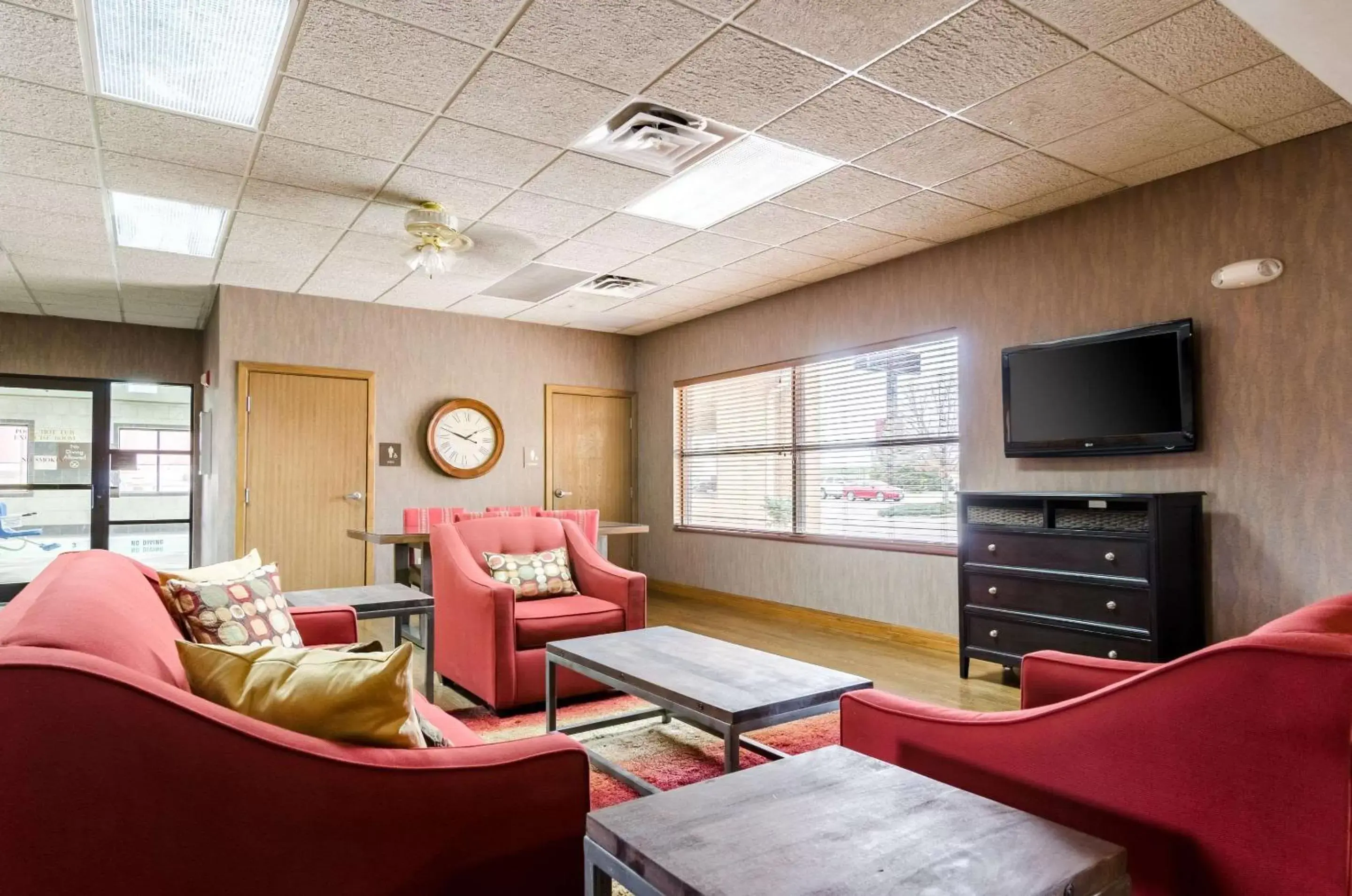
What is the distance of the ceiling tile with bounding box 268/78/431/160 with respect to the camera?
293cm

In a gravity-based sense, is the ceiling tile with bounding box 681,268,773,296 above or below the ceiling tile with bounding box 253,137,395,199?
below

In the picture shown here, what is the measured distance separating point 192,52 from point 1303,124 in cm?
427

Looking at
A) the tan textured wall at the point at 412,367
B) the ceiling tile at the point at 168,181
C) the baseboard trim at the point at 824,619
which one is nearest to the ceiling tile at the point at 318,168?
the ceiling tile at the point at 168,181

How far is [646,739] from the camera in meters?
3.14

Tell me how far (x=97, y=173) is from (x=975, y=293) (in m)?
4.64

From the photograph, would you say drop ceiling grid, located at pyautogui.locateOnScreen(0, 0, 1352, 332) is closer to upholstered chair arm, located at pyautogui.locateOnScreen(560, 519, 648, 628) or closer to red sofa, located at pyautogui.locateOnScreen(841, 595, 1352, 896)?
upholstered chair arm, located at pyautogui.locateOnScreen(560, 519, 648, 628)

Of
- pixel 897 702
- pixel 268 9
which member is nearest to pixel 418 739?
pixel 897 702

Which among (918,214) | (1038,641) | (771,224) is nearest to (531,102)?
(771,224)

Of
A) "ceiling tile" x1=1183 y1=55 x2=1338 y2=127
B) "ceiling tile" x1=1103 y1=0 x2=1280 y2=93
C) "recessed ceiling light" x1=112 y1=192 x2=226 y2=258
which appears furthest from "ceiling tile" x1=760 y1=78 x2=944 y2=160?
"recessed ceiling light" x1=112 y1=192 x2=226 y2=258

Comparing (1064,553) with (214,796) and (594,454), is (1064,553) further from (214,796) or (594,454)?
(594,454)

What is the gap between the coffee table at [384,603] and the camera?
3.23m

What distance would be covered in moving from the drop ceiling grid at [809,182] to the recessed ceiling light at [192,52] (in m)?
0.06

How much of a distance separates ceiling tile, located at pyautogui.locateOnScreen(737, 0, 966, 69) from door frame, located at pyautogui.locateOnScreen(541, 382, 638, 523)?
4906mm

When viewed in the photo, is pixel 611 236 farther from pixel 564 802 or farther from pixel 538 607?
pixel 564 802
